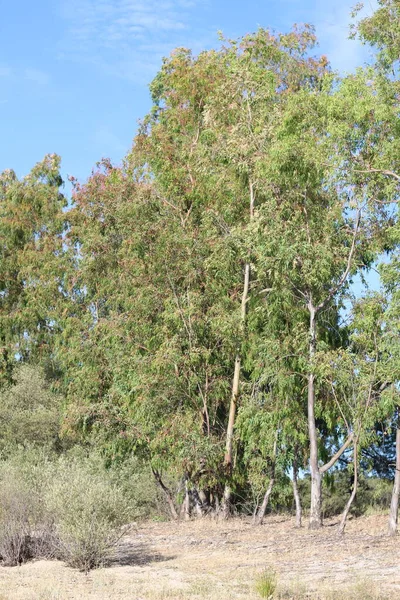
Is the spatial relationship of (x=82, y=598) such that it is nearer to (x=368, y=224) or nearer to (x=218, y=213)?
(x=368, y=224)

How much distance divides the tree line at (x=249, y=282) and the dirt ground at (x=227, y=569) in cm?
222

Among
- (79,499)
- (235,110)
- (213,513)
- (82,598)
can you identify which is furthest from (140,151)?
(82,598)

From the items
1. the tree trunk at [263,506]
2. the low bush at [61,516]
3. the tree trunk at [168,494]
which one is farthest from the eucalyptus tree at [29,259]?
the low bush at [61,516]

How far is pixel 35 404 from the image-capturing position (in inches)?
1067

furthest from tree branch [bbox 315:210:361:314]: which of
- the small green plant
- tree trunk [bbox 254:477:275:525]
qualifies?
the small green plant

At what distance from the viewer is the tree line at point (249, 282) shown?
1695cm

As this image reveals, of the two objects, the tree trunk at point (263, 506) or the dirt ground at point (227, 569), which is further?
the tree trunk at point (263, 506)

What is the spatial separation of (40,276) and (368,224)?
15.9m

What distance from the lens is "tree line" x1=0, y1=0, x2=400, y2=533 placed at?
17.0 metres

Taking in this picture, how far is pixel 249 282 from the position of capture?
19953 millimetres

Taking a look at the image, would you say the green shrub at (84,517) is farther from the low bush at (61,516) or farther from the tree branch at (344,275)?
the tree branch at (344,275)

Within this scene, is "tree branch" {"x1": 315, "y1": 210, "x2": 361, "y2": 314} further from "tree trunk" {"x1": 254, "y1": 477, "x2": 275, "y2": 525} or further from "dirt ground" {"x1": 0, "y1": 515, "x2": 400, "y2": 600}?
"dirt ground" {"x1": 0, "y1": 515, "x2": 400, "y2": 600}

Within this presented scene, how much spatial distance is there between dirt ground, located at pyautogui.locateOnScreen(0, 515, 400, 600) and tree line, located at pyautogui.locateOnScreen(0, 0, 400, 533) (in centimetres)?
222

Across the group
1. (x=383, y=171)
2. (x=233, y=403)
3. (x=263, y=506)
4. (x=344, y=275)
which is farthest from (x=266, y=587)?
(x=233, y=403)
